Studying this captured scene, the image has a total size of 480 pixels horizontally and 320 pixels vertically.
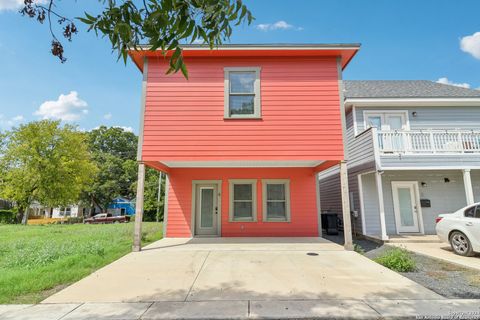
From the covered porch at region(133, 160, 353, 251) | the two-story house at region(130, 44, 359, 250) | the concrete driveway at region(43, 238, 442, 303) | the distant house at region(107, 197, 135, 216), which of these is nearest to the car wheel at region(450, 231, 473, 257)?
the concrete driveway at region(43, 238, 442, 303)

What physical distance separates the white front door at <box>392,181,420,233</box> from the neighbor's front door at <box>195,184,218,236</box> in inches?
276

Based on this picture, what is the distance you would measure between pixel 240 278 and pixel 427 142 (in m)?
8.60

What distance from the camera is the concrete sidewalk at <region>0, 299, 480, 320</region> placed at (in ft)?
9.57

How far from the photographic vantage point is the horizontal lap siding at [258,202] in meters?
8.95

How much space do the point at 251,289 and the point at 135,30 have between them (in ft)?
12.5

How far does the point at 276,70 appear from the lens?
7395mm

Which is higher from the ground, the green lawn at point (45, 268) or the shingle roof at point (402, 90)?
the shingle roof at point (402, 90)

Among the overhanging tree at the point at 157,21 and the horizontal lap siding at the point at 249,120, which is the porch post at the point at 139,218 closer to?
the horizontal lap siding at the point at 249,120

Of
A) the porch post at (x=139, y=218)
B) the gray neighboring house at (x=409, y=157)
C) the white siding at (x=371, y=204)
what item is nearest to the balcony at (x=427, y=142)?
the gray neighboring house at (x=409, y=157)

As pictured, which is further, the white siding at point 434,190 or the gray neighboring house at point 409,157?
the white siding at point 434,190

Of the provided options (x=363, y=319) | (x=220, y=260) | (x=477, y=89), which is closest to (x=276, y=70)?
(x=220, y=260)

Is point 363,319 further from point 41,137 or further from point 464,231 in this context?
point 41,137

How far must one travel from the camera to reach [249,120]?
7.10m

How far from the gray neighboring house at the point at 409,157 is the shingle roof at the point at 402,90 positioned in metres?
0.04
